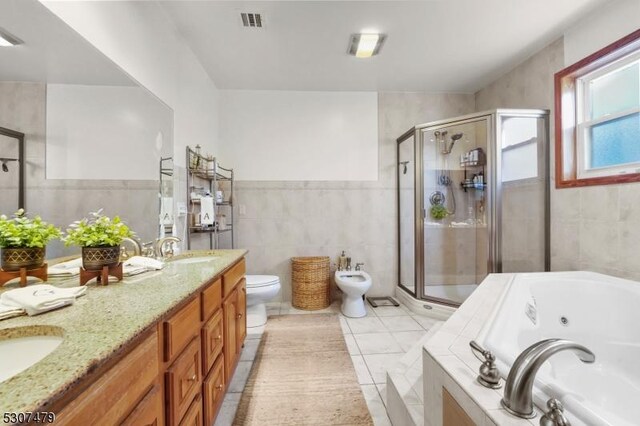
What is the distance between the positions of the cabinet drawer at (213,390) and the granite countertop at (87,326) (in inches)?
18.4

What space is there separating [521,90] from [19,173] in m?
3.53

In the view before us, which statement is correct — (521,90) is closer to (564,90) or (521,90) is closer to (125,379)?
(564,90)

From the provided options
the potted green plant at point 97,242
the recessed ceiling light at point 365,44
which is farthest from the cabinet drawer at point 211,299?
the recessed ceiling light at point 365,44

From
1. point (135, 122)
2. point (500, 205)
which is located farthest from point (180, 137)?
point (500, 205)

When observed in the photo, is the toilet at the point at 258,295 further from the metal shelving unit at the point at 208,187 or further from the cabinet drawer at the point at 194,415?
the cabinet drawer at the point at 194,415

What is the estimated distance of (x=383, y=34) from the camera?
213cm

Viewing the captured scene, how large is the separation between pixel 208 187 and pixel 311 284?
146cm

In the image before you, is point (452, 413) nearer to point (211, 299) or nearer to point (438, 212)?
point (211, 299)

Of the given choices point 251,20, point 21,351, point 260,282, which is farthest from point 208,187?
point 21,351

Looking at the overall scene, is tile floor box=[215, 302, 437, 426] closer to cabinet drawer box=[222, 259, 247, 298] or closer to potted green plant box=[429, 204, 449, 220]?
cabinet drawer box=[222, 259, 247, 298]

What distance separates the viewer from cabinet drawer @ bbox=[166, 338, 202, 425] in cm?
86

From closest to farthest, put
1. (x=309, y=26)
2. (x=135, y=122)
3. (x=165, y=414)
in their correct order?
(x=165, y=414) < (x=135, y=122) < (x=309, y=26)

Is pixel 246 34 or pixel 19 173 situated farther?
pixel 246 34

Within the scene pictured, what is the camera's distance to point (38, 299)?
0.77m
